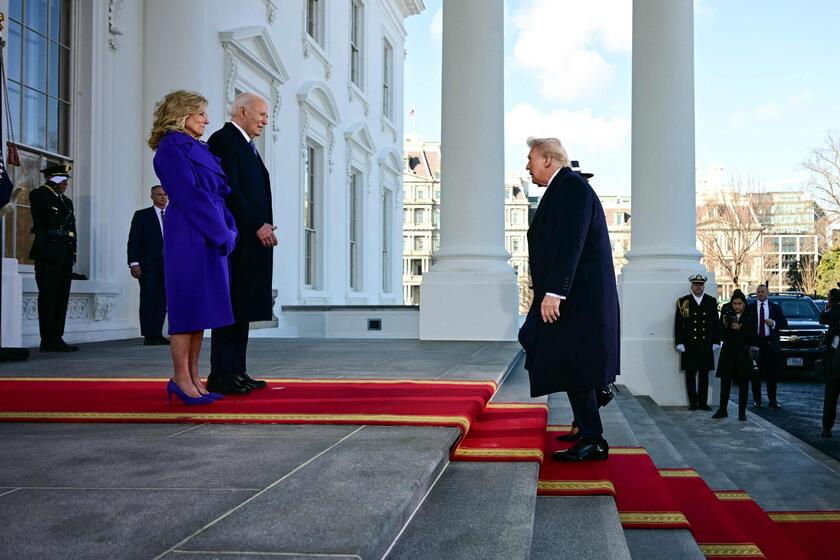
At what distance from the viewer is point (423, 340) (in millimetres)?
11453

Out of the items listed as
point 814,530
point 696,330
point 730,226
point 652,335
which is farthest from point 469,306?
point 730,226

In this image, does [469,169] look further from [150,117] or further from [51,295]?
[51,295]

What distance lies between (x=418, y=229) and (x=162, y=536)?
9373 centimetres

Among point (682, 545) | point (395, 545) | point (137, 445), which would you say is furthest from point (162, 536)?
point (682, 545)

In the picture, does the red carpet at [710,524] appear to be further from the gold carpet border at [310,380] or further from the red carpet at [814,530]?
the gold carpet border at [310,380]

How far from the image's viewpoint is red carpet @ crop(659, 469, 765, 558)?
164 inches

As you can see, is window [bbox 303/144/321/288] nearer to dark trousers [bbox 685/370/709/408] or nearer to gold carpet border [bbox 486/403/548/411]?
dark trousers [bbox 685/370/709/408]

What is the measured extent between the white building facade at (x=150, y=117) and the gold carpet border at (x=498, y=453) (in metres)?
6.10

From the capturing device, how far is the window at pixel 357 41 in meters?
22.0

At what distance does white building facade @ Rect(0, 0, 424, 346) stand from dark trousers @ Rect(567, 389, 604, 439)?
6191mm

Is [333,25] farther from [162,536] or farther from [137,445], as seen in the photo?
[162,536]

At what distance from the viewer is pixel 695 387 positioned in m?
11.7

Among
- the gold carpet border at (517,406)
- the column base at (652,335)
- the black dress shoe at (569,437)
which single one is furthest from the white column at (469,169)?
the black dress shoe at (569,437)

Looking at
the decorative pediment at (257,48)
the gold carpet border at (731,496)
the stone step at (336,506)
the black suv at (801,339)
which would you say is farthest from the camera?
the black suv at (801,339)
